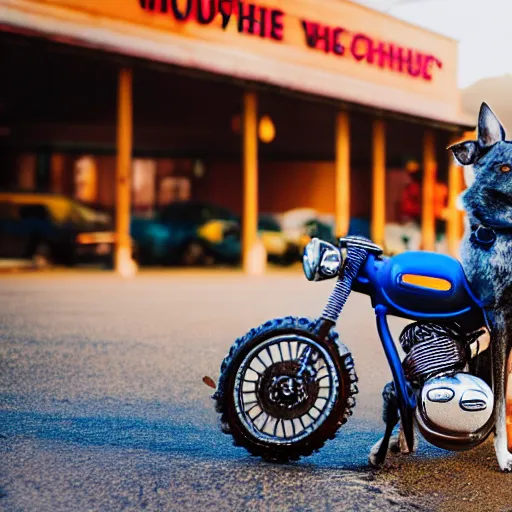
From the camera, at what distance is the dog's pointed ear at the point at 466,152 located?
14.1 feet

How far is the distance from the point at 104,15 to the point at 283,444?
14.5m

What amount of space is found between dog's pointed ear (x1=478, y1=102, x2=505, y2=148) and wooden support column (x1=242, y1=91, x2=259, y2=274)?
1590 cm

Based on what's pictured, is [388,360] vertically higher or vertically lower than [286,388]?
higher

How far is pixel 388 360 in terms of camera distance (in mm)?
4184

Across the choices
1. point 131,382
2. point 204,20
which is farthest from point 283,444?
point 204,20

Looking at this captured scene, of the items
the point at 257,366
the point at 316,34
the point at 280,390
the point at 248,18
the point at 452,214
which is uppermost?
the point at 316,34

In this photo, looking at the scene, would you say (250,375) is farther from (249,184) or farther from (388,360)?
(249,184)

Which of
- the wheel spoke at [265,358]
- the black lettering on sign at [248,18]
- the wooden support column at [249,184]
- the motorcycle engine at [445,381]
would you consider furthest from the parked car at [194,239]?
the motorcycle engine at [445,381]

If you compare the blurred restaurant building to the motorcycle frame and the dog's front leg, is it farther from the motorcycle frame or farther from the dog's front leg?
the dog's front leg

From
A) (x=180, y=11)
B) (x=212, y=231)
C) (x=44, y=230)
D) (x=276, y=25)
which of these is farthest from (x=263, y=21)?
(x=44, y=230)

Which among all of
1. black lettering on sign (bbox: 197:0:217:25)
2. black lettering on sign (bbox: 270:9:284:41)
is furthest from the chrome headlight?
black lettering on sign (bbox: 270:9:284:41)

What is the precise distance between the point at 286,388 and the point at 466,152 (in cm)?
137

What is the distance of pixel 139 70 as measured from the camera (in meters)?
20.5

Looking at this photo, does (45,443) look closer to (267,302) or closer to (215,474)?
(215,474)
